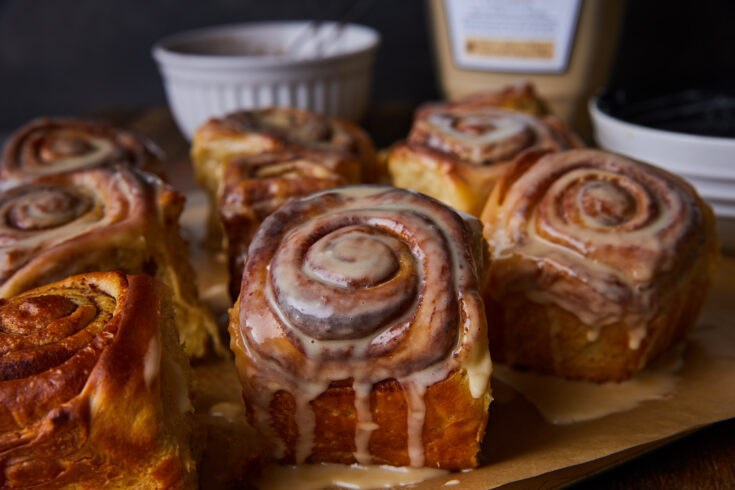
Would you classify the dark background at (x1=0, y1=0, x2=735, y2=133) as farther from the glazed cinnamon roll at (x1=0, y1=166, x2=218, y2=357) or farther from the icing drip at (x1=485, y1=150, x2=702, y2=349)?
the glazed cinnamon roll at (x1=0, y1=166, x2=218, y2=357)

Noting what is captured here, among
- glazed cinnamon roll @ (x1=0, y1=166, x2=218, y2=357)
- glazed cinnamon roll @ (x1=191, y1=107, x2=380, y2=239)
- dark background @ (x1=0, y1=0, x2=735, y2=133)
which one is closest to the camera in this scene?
glazed cinnamon roll @ (x1=0, y1=166, x2=218, y2=357)

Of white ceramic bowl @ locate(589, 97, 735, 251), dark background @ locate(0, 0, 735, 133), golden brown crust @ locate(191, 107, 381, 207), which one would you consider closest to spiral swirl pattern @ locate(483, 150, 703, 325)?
white ceramic bowl @ locate(589, 97, 735, 251)

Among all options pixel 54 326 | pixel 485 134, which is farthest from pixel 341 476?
pixel 485 134

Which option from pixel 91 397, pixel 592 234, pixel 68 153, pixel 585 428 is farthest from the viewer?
pixel 68 153

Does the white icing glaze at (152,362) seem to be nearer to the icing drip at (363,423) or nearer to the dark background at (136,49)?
the icing drip at (363,423)

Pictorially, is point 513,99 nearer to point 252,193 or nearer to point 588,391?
point 252,193

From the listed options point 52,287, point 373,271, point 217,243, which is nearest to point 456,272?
point 373,271

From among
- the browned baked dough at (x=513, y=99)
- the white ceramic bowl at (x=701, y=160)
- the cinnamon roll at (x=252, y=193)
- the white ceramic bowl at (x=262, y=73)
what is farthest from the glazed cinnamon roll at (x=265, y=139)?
the white ceramic bowl at (x=701, y=160)
